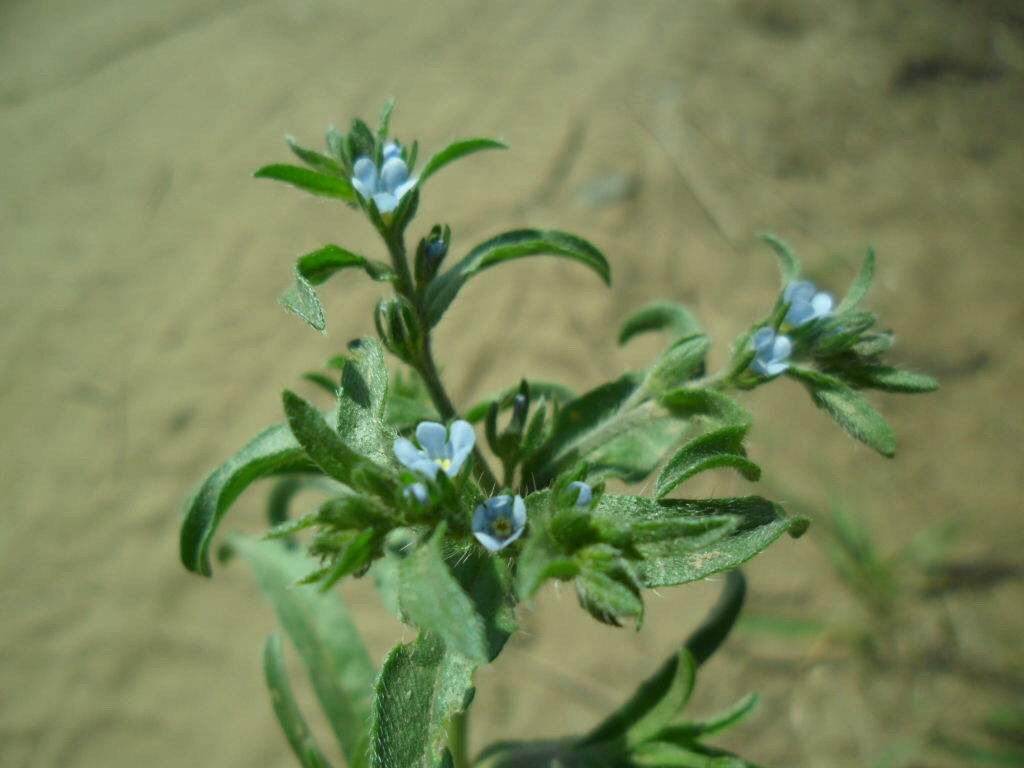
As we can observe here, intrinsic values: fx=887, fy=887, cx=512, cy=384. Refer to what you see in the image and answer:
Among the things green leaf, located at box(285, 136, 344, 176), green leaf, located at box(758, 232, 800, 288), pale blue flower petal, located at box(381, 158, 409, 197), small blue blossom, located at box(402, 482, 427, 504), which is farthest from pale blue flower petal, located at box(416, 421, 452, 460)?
green leaf, located at box(758, 232, 800, 288)

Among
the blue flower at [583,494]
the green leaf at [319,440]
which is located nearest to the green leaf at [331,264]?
the green leaf at [319,440]

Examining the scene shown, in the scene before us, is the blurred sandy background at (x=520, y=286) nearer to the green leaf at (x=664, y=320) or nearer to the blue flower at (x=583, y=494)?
the green leaf at (x=664, y=320)

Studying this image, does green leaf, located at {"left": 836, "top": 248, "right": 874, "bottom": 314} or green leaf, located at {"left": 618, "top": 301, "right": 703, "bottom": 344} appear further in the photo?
green leaf, located at {"left": 618, "top": 301, "right": 703, "bottom": 344}

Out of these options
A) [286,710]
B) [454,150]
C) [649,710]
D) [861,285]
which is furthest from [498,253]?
[286,710]

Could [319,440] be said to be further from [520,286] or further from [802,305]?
[520,286]

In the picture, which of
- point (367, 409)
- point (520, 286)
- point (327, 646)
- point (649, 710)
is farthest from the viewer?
point (520, 286)

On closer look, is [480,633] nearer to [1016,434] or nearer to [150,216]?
[1016,434]

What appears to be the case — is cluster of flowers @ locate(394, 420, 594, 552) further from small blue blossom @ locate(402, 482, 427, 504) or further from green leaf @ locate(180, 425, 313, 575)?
green leaf @ locate(180, 425, 313, 575)

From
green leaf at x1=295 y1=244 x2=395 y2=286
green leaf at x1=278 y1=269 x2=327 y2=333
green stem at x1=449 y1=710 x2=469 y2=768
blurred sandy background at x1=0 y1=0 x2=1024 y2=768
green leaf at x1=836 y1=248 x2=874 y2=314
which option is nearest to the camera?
green leaf at x1=278 y1=269 x2=327 y2=333
